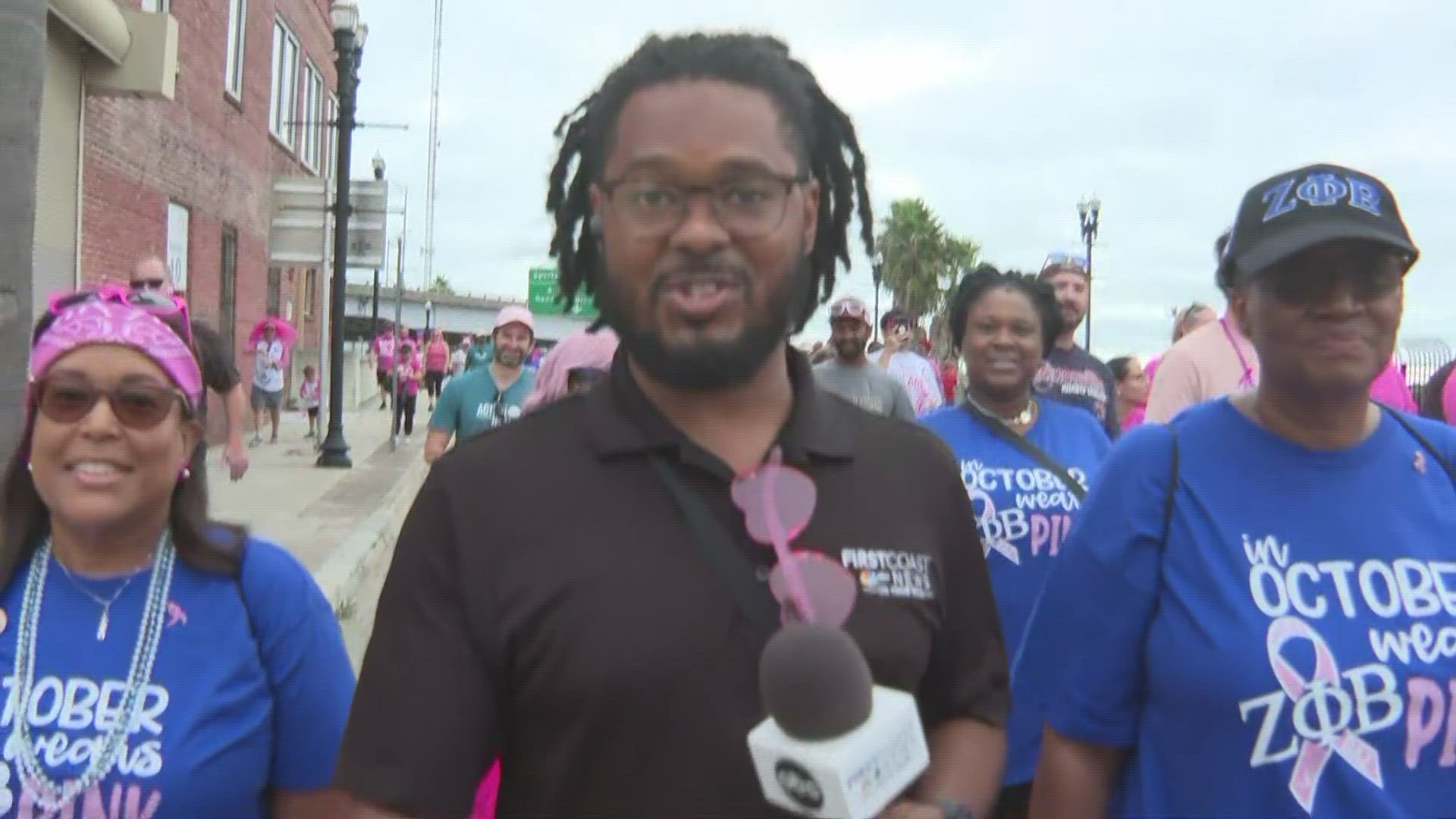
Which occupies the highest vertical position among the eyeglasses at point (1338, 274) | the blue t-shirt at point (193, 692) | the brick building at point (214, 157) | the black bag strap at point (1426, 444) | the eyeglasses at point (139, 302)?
the brick building at point (214, 157)

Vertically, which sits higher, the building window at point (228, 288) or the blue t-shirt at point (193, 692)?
the building window at point (228, 288)

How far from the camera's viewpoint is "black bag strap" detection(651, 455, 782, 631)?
1846 mm

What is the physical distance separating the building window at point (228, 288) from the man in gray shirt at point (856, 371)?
1486 cm

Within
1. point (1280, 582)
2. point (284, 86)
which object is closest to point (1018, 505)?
point (1280, 582)

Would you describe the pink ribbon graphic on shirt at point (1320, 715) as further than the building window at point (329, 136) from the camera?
No

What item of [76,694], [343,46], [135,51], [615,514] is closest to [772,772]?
[615,514]

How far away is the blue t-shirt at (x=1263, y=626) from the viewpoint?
7.29 ft

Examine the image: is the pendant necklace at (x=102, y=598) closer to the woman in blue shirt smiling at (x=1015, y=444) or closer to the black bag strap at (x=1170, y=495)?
the black bag strap at (x=1170, y=495)

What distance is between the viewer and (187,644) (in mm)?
2475

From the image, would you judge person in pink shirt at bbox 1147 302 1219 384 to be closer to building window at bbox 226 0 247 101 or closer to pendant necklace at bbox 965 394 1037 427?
pendant necklace at bbox 965 394 1037 427

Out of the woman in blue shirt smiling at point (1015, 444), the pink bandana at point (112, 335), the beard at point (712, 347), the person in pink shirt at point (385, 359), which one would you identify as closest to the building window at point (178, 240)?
the person in pink shirt at point (385, 359)

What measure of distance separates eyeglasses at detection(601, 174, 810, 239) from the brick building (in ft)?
42.5

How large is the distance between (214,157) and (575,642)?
60.9ft

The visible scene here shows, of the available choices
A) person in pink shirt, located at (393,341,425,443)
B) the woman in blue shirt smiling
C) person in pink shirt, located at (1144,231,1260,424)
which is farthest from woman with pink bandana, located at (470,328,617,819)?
person in pink shirt, located at (393,341,425,443)
